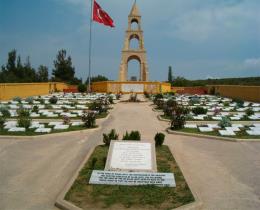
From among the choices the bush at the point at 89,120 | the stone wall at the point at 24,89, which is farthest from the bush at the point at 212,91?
the bush at the point at 89,120

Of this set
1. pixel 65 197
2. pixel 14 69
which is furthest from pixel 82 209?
pixel 14 69

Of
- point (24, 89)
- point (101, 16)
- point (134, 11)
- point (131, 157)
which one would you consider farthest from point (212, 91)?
point (131, 157)

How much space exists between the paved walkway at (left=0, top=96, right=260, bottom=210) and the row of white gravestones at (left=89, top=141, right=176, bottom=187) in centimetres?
58

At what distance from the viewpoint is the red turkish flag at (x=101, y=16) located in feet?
102

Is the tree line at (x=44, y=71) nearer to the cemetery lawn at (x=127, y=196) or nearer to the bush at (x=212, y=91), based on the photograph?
the bush at (x=212, y=91)

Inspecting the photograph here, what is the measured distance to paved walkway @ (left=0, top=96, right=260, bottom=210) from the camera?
5.46 metres

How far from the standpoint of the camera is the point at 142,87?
35.9 m

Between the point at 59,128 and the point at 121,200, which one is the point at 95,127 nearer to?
the point at 59,128

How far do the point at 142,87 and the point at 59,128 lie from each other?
80.9 feet

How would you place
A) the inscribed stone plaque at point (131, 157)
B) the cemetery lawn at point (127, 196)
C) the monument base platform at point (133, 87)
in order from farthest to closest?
the monument base platform at point (133, 87), the inscribed stone plaque at point (131, 157), the cemetery lawn at point (127, 196)

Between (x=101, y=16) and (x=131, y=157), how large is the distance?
26.2 m

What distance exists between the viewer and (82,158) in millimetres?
8016

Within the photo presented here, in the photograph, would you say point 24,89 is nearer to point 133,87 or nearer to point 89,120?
point 133,87

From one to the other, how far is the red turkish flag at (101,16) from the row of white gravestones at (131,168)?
994 inches
